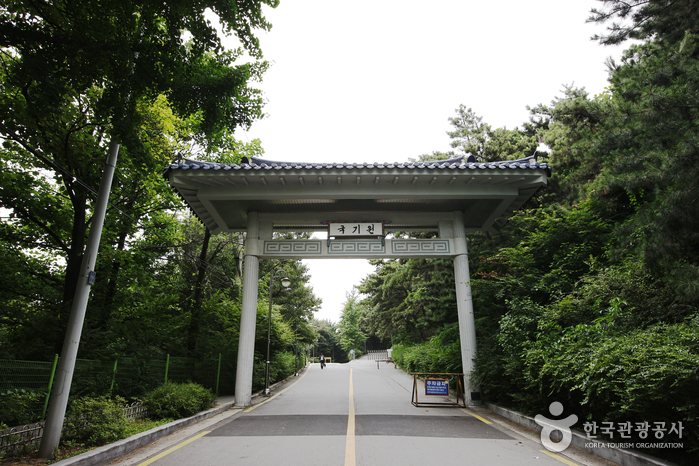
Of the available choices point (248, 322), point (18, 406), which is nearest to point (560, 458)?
point (18, 406)

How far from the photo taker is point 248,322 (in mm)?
11070

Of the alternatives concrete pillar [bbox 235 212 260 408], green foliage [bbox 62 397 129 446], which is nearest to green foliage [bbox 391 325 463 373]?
concrete pillar [bbox 235 212 260 408]

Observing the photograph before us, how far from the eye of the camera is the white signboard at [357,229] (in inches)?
455

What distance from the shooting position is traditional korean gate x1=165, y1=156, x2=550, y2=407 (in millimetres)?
10250

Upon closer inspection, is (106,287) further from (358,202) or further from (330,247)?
(358,202)

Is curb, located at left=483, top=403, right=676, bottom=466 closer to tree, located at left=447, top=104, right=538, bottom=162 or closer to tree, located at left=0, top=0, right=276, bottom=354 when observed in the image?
tree, located at left=0, top=0, right=276, bottom=354

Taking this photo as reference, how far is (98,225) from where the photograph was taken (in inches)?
231

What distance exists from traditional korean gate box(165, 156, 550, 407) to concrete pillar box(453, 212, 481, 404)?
0.09 ft

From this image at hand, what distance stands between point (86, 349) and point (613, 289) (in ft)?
40.7

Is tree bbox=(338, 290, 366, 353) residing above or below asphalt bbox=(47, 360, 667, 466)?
above

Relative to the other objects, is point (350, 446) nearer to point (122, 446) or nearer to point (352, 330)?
point (122, 446)

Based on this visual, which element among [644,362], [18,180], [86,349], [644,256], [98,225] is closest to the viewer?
[644,362]

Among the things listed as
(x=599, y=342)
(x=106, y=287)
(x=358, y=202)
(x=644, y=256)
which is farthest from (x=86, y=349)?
(x=644, y=256)

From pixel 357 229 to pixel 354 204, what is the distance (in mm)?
908
